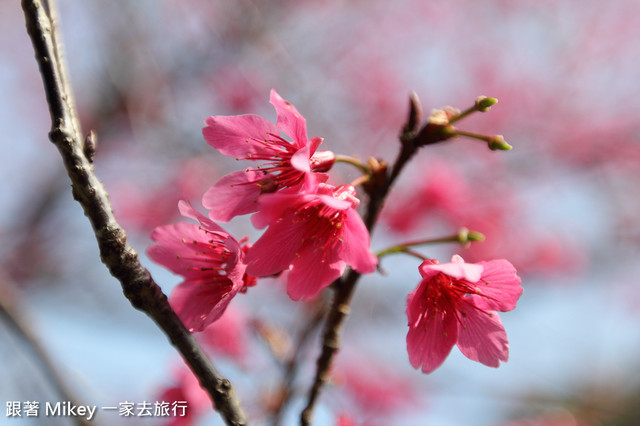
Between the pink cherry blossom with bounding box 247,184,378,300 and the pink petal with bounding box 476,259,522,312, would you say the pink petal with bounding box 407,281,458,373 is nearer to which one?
the pink petal with bounding box 476,259,522,312

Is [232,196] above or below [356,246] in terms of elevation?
above

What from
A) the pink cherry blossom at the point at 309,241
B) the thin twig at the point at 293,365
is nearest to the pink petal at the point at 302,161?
the pink cherry blossom at the point at 309,241

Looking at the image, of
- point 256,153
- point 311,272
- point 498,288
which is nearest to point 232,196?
point 256,153

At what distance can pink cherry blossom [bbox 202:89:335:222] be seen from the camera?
47.7 inches

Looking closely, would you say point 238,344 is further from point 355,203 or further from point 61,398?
point 355,203

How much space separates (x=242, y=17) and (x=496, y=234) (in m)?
3.20

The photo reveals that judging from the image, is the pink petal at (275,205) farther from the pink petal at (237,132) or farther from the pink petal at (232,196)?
the pink petal at (237,132)

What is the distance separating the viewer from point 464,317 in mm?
1266

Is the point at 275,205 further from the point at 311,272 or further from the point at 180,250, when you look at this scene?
the point at 180,250

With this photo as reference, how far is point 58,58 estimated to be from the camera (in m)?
1.03

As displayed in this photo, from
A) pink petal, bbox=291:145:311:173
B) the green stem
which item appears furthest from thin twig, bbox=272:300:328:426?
pink petal, bbox=291:145:311:173

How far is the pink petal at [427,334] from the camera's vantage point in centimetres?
120

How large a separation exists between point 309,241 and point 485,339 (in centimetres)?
49

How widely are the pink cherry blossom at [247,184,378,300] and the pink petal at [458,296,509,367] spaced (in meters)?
0.37
